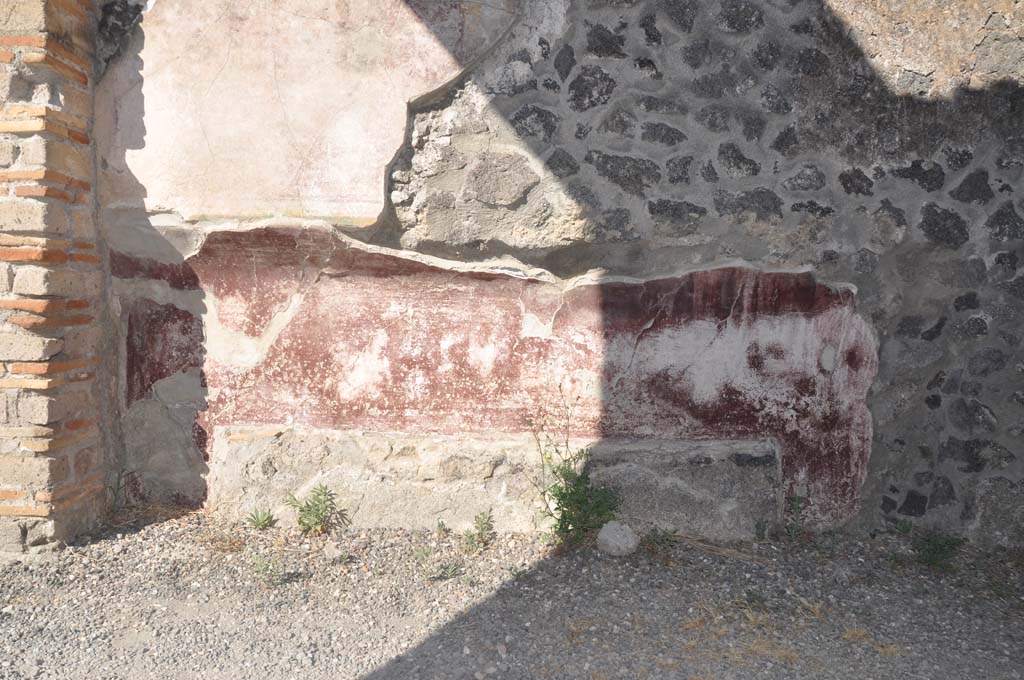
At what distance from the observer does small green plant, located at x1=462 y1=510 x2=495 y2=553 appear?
2783 mm

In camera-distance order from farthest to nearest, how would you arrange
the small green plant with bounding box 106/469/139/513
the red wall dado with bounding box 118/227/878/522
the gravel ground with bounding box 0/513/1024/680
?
1. the small green plant with bounding box 106/469/139/513
2. the red wall dado with bounding box 118/227/878/522
3. the gravel ground with bounding box 0/513/1024/680

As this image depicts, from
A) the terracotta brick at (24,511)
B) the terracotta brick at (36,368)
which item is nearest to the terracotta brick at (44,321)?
the terracotta brick at (36,368)

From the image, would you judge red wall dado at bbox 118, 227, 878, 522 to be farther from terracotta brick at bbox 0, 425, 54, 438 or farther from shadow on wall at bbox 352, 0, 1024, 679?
terracotta brick at bbox 0, 425, 54, 438

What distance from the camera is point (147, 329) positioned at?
2908mm

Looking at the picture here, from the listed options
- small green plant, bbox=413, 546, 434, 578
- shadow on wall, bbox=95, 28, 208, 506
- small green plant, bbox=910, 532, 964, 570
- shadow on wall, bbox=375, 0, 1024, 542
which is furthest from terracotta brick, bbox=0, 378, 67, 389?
small green plant, bbox=910, 532, 964, 570

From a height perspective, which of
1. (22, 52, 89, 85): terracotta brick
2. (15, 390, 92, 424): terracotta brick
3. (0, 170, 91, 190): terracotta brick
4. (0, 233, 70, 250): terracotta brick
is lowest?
(15, 390, 92, 424): terracotta brick

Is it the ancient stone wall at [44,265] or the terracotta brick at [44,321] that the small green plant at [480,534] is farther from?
the terracotta brick at [44,321]

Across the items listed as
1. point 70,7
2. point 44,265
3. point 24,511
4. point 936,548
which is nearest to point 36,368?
point 44,265

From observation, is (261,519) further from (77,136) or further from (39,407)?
(77,136)

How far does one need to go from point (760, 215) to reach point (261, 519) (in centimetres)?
225

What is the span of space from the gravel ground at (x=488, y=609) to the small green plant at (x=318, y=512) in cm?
7

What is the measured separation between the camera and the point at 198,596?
242 cm

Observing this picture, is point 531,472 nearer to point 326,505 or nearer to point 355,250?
point 326,505

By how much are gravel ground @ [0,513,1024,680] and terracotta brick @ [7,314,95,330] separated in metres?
0.81
